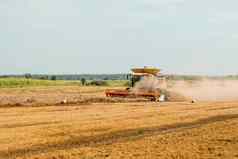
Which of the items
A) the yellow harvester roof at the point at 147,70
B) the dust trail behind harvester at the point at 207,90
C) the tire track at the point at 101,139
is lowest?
the tire track at the point at 101,139

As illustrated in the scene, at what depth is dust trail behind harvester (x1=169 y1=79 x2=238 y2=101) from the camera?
56.8m

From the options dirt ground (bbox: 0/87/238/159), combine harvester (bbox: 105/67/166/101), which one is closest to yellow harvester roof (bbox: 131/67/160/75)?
combine harvester (bbox: 105/67/166/101)

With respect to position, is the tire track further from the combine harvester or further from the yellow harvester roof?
the yellow harvester roof

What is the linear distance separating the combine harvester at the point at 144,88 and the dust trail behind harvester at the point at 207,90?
77.9 inches

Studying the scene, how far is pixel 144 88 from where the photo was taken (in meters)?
55.2

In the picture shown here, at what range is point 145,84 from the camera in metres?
55.5

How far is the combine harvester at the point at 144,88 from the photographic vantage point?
52031mm

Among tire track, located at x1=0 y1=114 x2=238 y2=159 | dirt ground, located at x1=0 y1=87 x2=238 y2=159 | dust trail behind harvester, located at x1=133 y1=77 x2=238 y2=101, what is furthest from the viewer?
dust trail behind harvester, located at x1=133 y1=77 x2=238 y2=101

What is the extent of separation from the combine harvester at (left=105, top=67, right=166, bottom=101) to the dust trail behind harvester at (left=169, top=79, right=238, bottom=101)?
198 centimetres

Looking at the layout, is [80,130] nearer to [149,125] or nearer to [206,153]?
[149,125]

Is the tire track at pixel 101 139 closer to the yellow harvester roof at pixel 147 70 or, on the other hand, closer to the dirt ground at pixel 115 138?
the dirt ground at pixel 115 138

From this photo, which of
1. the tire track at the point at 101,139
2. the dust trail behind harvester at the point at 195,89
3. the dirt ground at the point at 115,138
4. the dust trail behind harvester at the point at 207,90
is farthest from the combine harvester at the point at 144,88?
the tire track at the point at 101,139

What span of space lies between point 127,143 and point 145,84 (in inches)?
1463

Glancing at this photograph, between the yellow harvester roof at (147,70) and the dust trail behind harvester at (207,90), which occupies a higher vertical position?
the yellow harvester roof at (147,70)
